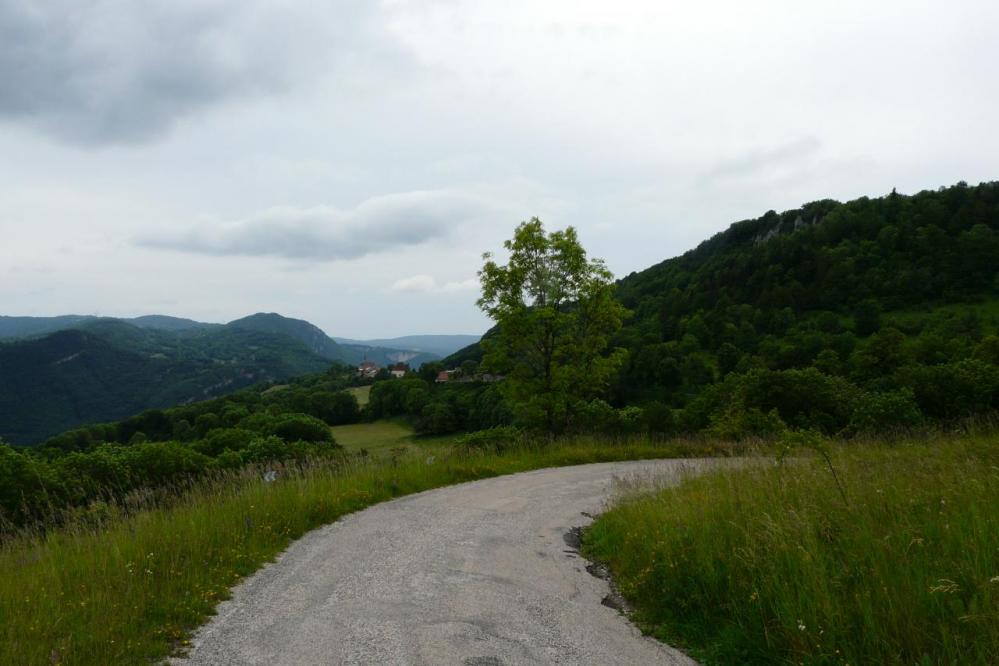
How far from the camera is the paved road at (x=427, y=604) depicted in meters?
4.91

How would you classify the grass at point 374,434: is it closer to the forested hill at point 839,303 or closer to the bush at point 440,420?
the bush at point 440,420

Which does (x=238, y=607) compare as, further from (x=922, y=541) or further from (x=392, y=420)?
(x=392, y=420)

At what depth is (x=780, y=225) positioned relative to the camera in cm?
16900

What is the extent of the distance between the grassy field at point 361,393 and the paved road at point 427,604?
12032 cm

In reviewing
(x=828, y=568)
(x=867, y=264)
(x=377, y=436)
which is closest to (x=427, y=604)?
(x=828, y=568)

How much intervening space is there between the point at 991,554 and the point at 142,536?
9944 mm

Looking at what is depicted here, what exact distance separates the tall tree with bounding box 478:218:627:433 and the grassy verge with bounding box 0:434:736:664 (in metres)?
9.01

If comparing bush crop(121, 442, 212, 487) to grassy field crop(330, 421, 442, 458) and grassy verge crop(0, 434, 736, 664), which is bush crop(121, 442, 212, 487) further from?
grassy field crop(330, 421, 442, 458)

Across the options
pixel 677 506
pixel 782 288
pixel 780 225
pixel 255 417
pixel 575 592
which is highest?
pixel 780 225

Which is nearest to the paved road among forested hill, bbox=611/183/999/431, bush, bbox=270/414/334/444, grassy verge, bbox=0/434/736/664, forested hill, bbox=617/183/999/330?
grassy verge, bbox=0/434/736/664

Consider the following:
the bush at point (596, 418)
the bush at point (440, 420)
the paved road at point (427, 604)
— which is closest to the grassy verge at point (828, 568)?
the paved road at point (427, 604)

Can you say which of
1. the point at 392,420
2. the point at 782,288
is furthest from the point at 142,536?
the point at 782,288

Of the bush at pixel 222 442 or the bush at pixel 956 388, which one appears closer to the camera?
the bush at pixel 956 388

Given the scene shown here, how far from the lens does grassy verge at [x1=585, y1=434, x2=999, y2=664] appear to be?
13.4 feet
